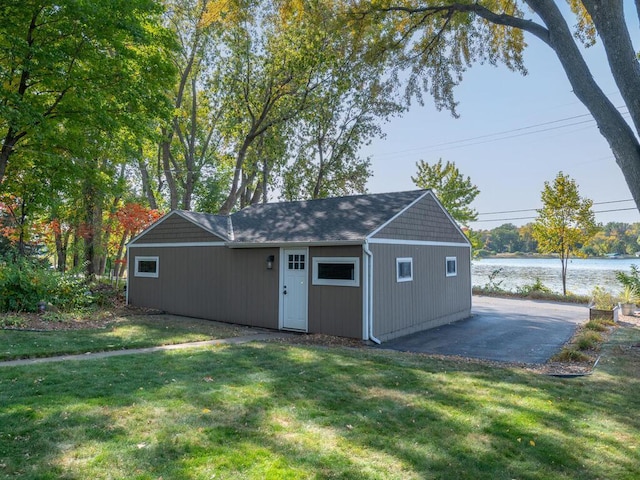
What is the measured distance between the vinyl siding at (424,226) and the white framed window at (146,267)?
26.3 ft

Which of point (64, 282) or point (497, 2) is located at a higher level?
point (497, 2)

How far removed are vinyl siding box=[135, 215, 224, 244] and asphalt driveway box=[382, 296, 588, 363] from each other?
252 inches

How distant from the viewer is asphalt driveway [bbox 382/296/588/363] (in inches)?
339

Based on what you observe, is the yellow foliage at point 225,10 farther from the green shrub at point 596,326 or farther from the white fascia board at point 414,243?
the green shrub at point 596,326

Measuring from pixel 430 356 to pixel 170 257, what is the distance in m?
8.94

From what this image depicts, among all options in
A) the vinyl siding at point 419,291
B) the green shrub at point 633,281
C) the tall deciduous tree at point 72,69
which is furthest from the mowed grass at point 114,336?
the green shrub at point 633,281

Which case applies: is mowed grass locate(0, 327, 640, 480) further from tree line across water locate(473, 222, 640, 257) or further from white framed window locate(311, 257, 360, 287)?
tree line across water locate(473, 222, 640, 257)

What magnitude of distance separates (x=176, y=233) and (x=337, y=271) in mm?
6155

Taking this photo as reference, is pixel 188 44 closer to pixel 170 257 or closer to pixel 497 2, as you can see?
pixel 170 257

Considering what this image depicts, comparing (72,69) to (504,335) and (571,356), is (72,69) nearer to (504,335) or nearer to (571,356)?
(504,335)

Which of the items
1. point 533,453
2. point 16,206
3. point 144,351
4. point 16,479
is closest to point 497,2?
point 533,453

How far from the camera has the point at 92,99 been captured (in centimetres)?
1234

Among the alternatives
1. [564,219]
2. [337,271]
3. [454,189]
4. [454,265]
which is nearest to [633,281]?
[564,219]

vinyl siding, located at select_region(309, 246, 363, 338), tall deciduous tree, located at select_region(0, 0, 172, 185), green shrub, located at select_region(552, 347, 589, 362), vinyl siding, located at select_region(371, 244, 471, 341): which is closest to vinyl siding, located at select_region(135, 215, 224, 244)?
tall deciduous tree, located at select_region(0, 0, 172, 185)
